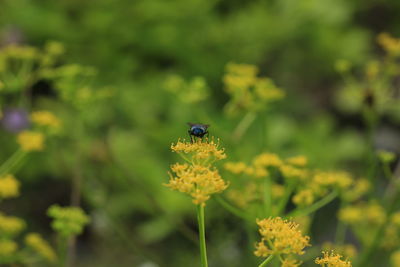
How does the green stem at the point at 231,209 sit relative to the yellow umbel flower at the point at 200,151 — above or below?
above

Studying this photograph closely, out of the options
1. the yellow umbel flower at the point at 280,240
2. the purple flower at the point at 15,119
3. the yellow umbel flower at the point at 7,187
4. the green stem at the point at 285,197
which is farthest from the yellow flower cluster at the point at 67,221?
the purple flower at the point at 15,119

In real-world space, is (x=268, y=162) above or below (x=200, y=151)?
above

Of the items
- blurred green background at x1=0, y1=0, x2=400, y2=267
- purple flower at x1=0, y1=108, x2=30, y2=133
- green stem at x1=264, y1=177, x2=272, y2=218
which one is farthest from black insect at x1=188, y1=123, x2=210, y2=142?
purple flower at x1=0, y1=108, x2=30, y2=133

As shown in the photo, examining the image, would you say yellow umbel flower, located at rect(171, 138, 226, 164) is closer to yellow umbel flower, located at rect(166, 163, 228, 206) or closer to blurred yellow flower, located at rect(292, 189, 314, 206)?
yellow umbel flower, located at rect(166, 163, 228, 206)

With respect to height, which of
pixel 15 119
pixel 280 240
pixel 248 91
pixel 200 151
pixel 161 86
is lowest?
pixel 280 240

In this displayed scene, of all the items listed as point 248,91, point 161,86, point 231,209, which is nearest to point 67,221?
point 231,209

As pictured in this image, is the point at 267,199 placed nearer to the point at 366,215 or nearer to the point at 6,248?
the point at 366,215

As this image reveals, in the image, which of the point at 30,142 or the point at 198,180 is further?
the point at 30,142

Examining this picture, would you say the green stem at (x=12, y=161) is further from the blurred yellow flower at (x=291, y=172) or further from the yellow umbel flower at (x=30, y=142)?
the blurred yellow flower at (x=291, y=172)

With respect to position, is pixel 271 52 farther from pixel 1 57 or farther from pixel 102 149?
pixel 1 57
